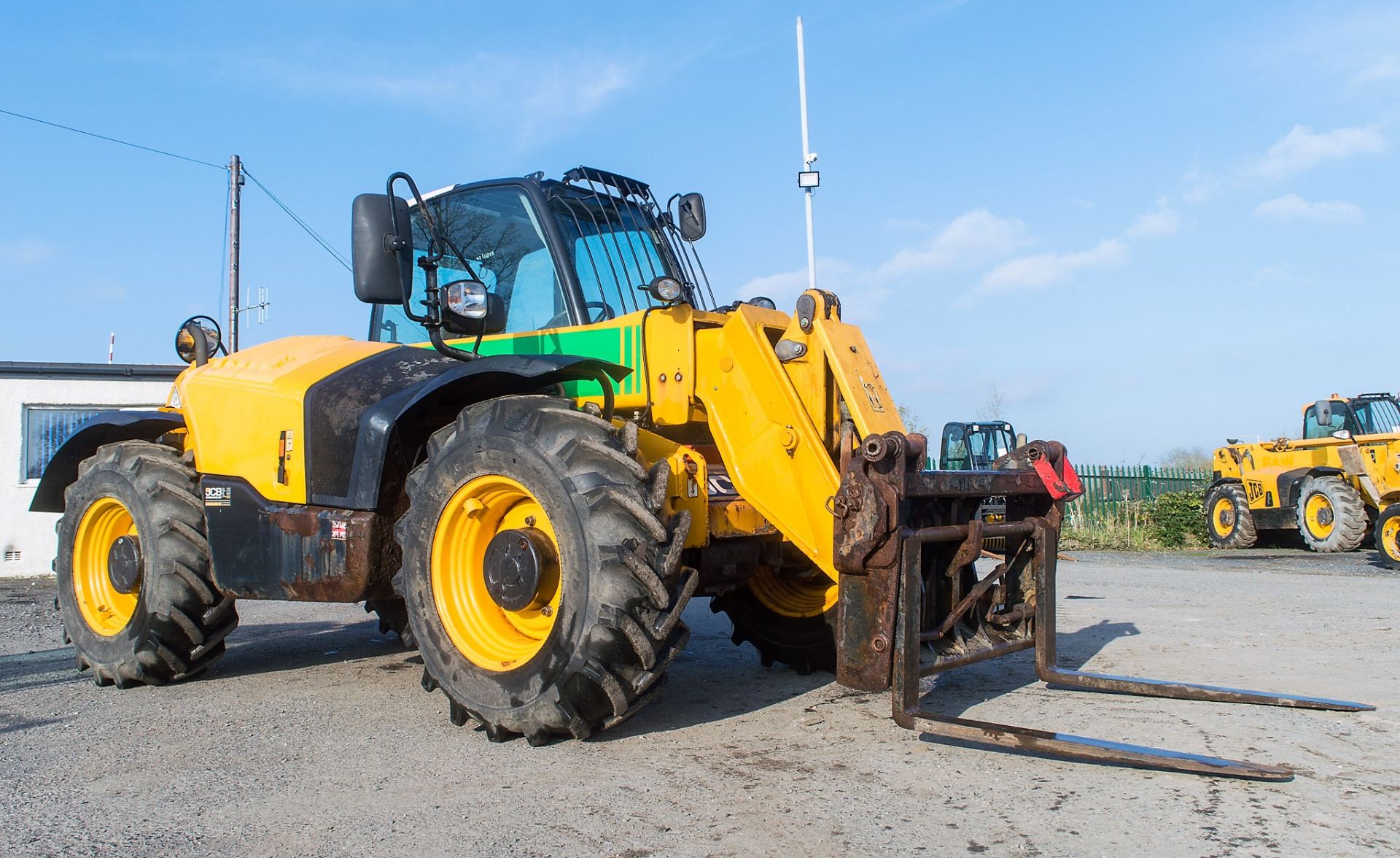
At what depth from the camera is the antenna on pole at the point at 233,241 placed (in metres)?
22.0

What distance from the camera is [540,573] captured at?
460cm

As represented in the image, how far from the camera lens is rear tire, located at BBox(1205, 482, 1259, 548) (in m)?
20.5

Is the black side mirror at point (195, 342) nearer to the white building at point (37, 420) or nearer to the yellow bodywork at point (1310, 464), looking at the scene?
the white building at point (37, 420)

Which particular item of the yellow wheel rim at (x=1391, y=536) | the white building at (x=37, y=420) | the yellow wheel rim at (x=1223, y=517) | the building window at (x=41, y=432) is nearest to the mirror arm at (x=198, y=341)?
the white building at (x=37, y=420)

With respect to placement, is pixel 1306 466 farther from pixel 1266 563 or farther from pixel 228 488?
pixel 228 488

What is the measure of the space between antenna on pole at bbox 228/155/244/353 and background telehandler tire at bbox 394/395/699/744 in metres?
18.4

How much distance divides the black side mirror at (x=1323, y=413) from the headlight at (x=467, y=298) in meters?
17.8

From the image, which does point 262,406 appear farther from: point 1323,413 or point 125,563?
point 1323,413

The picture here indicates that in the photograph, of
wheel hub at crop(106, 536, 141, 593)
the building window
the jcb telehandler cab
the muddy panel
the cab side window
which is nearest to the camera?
the jcb telehandler cab

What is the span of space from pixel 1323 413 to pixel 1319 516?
1789 millimetres

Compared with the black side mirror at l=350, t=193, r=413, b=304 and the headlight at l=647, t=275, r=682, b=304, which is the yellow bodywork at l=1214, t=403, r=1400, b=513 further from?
the black side mirror at l=350, t=193, r=413, b=304

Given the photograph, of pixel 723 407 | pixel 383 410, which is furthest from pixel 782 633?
pixel 383 410

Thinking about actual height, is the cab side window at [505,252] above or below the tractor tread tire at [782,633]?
above

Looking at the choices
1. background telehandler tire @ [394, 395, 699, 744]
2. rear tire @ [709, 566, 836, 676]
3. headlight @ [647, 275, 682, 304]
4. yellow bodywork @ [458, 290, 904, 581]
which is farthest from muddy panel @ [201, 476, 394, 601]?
rear tire @ [709, 566, 836, 676]
